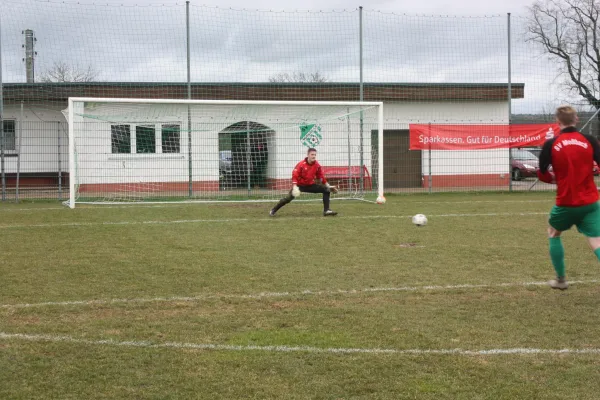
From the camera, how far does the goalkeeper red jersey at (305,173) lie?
48.9 ft

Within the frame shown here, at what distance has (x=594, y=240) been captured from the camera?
6.55 meters

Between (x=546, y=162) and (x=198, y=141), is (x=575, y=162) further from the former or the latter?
(x=198, y=141)

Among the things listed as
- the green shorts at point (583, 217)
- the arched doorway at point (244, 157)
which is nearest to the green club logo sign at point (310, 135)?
the arched doorway at point (244, 157)

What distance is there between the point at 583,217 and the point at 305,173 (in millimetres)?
8793

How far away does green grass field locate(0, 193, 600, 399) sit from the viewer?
436 centimetres

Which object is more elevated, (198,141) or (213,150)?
(198,141)

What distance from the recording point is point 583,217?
261 inches

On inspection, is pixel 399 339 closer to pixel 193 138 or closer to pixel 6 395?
pixel 6 395

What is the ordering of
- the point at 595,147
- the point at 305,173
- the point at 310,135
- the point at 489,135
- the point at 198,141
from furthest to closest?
1. the point at 489,135
2. the point at 310,135
3. the point at 198,141
4. the point at 305,173
5. the point at 595,147

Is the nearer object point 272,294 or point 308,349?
point 308,349

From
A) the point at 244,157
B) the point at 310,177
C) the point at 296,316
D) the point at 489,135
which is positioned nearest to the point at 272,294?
the point at 296,316

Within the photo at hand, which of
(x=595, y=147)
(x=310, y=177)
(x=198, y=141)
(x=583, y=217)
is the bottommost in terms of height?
(x=583, y=217)

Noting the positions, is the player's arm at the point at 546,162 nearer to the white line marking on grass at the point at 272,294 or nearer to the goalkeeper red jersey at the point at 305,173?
the white line marking on grass at the point at 272,294

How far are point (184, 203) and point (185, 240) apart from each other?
7663mm
